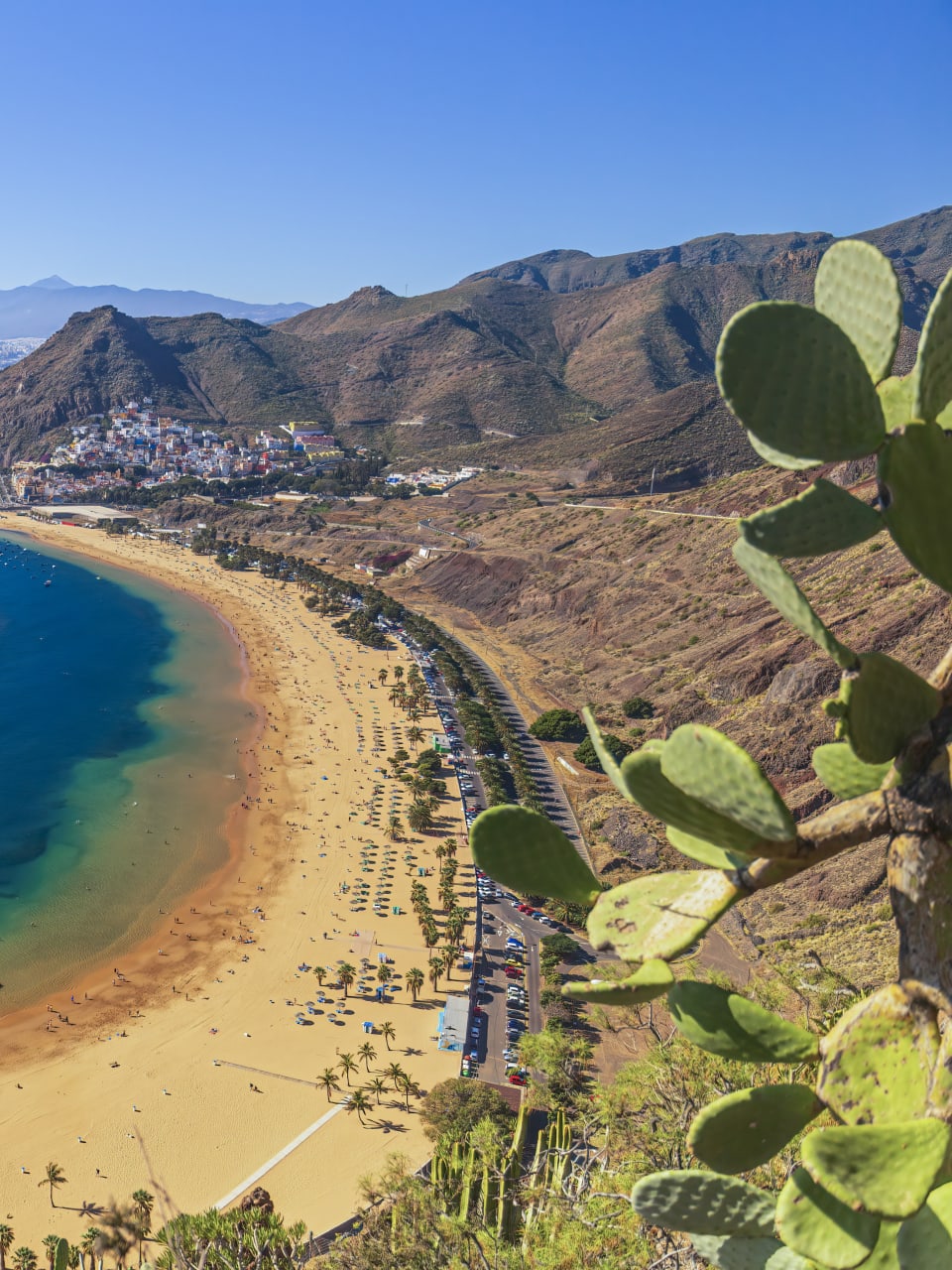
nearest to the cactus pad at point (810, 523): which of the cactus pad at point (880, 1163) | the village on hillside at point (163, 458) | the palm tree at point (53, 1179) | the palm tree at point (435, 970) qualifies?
the cactus pad at point (880, 1163)

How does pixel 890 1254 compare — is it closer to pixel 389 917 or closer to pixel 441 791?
pixel 389 917

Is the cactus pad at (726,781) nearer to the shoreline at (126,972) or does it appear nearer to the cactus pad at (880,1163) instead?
the cactus pad at (880,1163)

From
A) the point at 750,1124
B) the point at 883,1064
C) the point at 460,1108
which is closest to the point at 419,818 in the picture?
the point at 460,1108

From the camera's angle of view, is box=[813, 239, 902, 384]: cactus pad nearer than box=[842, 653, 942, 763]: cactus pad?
No

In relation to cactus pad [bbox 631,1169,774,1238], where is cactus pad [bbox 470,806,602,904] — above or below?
above

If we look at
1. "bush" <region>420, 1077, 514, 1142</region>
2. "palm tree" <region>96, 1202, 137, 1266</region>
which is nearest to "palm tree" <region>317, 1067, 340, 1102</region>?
"bush" <region>420, 1077, 514, 1142</region>

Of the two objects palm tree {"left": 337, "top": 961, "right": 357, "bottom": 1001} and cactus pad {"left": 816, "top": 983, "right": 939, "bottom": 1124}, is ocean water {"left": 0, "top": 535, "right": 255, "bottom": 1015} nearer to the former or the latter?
palm tree {"left": 337, "top": 961, "right": 357, "bottom": 1001}

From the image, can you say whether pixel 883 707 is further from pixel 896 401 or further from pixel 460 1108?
pixel 460 1108

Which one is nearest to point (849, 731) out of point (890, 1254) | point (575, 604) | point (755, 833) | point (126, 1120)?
point (755, 833)
